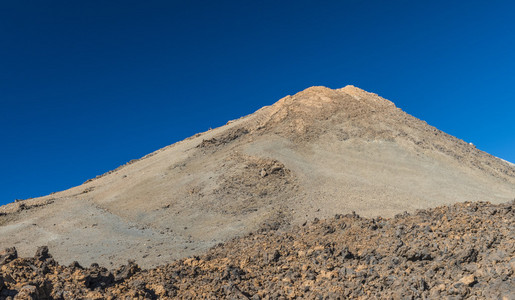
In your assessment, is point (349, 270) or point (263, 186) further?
point (263, 186)

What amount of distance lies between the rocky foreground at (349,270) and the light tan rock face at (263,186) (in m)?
7.58

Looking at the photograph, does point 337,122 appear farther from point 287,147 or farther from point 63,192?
point 63,192

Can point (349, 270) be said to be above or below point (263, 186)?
below

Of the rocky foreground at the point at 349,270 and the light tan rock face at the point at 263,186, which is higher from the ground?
the light tan rock face at the point at 263,186

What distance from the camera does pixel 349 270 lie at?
939cm

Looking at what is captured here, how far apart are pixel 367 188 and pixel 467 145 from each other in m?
18.3

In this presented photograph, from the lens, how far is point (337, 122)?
3234cm

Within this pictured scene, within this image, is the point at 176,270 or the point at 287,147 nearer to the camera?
the point at 176,270

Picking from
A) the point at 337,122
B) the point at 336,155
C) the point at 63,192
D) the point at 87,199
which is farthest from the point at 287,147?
the point at 63,192

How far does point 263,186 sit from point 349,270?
49.8 feet

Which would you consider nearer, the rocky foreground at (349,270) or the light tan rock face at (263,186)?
the rocky foreground at (349,270)

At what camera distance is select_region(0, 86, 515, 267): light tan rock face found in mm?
20750

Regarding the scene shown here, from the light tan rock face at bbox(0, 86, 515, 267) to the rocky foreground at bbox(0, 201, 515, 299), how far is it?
758cm

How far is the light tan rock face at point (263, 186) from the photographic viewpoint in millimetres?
20750
